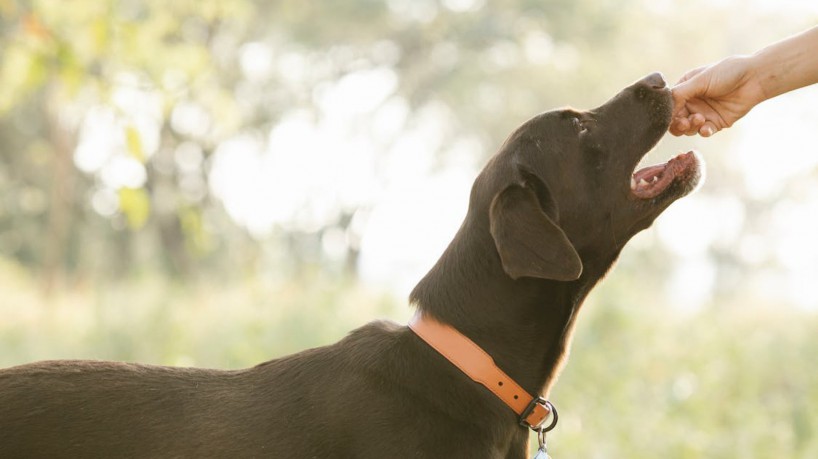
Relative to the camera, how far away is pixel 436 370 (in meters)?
3.58

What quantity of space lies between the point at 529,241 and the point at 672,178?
856mm

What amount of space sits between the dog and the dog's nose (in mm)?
285

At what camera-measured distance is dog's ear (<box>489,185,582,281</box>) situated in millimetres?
3488

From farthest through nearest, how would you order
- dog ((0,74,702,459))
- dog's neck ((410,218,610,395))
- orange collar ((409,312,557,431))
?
dog's neck ((410,218,610,395)) < orange collar ((409,312,557,431)) < dog ((0,74,702,459))

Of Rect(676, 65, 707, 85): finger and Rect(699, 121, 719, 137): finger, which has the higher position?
Rect(676, 65, 707, 85): finger

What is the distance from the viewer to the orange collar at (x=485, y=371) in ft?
11.8

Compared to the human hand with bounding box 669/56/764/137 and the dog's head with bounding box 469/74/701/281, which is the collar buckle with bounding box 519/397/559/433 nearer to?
the dog's head with bounding box 469/74/701/281

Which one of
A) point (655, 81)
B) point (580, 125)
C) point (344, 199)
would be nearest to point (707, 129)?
point (655, 81)

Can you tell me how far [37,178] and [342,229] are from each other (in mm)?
10625

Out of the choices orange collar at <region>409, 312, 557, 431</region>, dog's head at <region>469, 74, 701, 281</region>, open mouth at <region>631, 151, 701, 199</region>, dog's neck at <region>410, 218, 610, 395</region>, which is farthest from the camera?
open mouth at <region>631, 151, 701, 199</region>

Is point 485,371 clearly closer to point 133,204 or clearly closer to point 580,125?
point 580,125

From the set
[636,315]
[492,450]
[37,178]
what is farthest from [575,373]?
[37,178]

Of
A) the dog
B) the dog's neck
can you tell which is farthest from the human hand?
the dog's neck

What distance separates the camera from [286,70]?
25.6m
